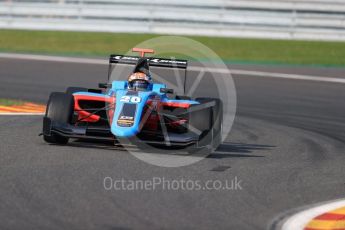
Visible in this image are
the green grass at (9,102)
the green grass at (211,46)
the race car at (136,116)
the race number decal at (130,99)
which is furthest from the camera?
the green grass at (211,46)

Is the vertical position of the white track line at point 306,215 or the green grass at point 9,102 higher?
the white track line at point 306,215

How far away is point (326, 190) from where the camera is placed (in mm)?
8469

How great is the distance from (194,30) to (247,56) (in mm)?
2127

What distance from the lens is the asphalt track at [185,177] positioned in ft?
22.1

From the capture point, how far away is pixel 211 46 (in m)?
24.2

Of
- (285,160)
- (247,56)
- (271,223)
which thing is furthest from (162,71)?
(271,223)

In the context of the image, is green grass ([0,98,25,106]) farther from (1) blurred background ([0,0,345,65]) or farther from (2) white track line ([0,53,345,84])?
(1) blurred background ([0,0,345,65])

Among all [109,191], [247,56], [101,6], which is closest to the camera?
[109,191]

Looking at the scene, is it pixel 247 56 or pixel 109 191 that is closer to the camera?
pixel 109 191

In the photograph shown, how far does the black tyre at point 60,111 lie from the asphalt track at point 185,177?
5.9 inches

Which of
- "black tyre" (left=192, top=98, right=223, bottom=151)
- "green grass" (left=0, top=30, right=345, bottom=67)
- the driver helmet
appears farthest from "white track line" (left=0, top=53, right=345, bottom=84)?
the driver helmet

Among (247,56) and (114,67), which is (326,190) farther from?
(247,56)

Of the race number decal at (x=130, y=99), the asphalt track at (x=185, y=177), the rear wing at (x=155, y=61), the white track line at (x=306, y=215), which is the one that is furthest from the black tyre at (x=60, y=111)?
the white track line at (x=306, y=215)

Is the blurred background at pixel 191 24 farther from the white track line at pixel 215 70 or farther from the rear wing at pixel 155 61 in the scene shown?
the rear wing at pixel 155 61
